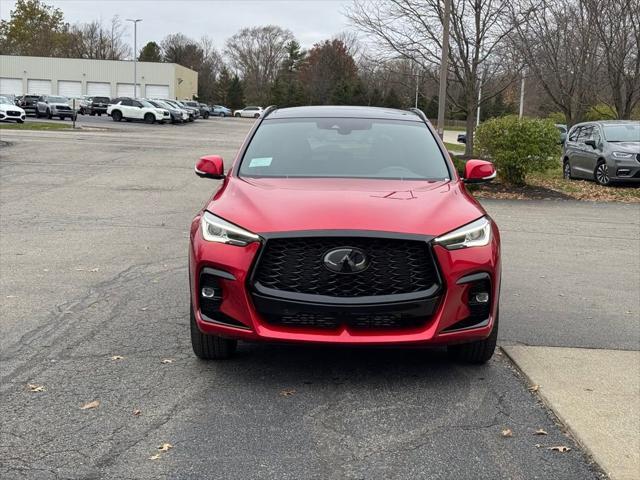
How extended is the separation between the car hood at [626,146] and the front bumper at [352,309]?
1401 cm

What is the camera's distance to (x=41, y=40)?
316 ft

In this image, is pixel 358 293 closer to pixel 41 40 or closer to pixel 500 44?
pixel 500 44

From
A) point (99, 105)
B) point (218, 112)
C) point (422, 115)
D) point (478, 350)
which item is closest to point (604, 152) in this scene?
point (422, 115)

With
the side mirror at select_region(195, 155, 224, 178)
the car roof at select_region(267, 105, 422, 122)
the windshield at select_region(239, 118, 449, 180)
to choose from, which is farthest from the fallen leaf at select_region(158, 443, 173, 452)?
the car roof at select_region(267, 105, 422, 122)

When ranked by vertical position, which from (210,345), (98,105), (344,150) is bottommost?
(210,345)

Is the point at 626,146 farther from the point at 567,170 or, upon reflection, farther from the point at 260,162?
the point at 260,162

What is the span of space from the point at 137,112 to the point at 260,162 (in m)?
48.5

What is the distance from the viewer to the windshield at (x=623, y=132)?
17.2 meters

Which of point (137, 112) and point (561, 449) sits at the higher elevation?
point (137, 112)

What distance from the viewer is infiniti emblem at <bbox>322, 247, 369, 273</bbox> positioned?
4008mm

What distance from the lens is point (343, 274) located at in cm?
402

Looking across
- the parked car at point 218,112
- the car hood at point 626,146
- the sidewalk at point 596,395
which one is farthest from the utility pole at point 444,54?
the parked car at point 218,112

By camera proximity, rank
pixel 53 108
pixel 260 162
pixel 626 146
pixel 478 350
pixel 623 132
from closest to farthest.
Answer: pixel 478 350
pixel 260 162
pixel 626 146
pixel 623 132
pixel 53 108

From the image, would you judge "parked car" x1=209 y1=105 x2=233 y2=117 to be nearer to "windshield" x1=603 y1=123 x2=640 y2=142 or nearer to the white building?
the white building
